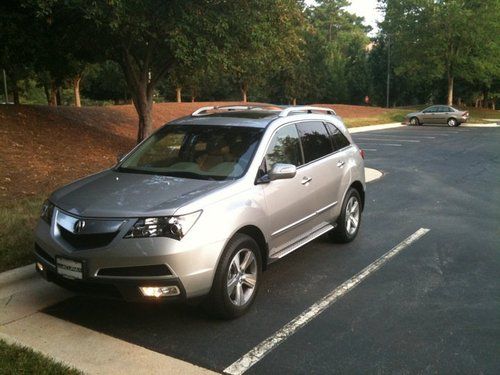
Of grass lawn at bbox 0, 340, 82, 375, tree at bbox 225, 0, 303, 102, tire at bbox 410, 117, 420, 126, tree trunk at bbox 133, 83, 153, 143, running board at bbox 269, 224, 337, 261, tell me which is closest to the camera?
grass lawn at bbox 0, 340, 82, 375

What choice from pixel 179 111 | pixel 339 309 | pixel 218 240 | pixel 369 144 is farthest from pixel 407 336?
pixel 179 111

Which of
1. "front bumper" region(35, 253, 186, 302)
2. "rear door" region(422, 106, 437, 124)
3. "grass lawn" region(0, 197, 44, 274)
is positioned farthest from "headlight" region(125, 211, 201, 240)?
"rear door" region(422, 106, 437, 124)

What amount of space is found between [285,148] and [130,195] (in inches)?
70.3

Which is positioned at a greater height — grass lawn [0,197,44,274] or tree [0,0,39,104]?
tree [0,0,39,104]

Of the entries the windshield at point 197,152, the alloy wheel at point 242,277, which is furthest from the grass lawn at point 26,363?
the windshield at point 197,152

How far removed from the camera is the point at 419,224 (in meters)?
7.62

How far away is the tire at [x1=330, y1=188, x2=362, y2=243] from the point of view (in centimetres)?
632

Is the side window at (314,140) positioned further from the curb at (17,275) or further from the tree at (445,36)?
the tree at (445,36)

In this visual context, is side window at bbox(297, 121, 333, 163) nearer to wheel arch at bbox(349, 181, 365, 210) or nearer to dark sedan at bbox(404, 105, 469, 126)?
wheel arch at bbox(349, 181, 365, 210)

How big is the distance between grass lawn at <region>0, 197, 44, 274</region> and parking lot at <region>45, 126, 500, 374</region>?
918 mm

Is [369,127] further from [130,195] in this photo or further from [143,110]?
[130,195]

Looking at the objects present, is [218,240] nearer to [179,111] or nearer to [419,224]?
[419,224]

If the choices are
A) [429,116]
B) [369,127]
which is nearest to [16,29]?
[369,127]

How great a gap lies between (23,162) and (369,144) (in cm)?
1470
